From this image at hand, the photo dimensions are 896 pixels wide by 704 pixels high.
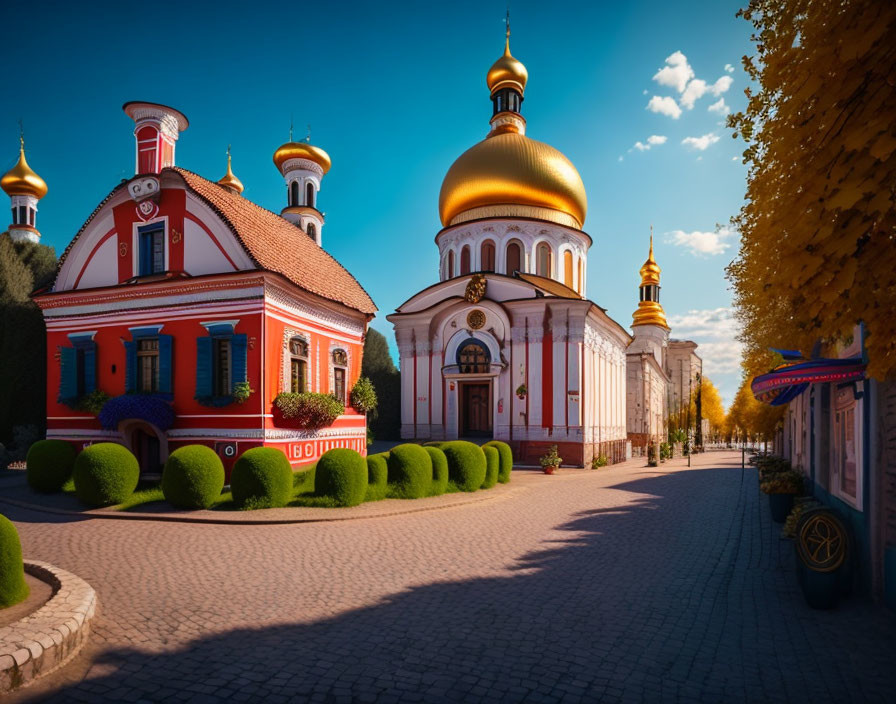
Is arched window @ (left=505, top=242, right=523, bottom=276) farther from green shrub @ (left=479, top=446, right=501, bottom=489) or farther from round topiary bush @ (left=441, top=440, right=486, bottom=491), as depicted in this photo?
round topiary bush @ (left=441, top=440, right=486, bottom=491)

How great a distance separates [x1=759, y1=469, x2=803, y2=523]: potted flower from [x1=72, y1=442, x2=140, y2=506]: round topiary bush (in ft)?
47.9

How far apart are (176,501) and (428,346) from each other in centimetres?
1722

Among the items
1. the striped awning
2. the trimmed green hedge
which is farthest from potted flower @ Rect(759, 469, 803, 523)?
the trimmed green hedge

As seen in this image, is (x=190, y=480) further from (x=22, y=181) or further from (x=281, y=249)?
(x=22, y=181)

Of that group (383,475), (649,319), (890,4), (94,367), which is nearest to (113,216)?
(94,367)

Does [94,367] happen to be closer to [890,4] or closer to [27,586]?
[27,586]

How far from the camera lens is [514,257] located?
103 feet

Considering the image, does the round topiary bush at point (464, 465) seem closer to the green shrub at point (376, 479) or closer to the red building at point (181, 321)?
the green shrub at point (376, 479)

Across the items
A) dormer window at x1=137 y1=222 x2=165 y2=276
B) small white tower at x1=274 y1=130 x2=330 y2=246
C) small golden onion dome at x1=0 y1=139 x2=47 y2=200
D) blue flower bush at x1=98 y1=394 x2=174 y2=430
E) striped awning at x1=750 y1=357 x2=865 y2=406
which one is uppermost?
small golden onion dome at x1=0 y1=139 x2=47 y2=200

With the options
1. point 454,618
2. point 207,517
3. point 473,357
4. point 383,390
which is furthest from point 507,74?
point 454,618

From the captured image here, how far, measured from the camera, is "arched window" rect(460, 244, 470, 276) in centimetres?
3234

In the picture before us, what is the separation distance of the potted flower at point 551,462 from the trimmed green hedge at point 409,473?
30.4ft

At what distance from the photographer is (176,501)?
13.3m

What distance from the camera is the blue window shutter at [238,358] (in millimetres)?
16359
